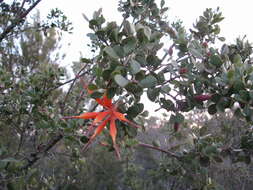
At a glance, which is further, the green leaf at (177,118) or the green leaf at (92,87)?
the green leaf at (177,118)

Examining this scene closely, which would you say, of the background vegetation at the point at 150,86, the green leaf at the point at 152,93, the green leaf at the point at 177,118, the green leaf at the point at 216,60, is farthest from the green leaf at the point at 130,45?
the green leaf at the point at 177,118

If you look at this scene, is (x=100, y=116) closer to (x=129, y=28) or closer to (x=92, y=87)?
(x=92, y=87)

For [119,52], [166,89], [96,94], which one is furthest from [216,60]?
[96,94]

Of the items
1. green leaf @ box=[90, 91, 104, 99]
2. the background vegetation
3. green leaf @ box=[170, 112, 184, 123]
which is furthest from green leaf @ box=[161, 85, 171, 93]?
green leaf @ box=[90, 91, 104, 99]

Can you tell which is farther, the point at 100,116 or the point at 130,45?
the point at 100,116

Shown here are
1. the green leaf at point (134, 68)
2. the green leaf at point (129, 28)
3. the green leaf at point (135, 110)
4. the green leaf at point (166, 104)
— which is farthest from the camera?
the green leaf at point (166, 104)

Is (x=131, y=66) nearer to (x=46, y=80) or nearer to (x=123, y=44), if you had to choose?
(x=123, y=44)

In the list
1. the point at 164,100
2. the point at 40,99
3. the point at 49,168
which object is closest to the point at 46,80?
the point at 40,99

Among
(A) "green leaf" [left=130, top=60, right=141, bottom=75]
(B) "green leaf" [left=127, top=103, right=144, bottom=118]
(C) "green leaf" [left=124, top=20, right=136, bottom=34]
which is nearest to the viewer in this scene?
(A) "green leaf" [left=130, top=60, right=141, bottom=75]

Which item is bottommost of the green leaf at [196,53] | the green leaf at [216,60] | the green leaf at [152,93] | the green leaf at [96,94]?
the green leaf at [96,94]

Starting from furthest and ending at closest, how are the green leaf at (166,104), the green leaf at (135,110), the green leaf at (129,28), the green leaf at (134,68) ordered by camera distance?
1. the green leaf at (166,104)
2. the green leaf at (135,110)
3. the green leaf at (129,28)
4. the green leaf at (134,68)

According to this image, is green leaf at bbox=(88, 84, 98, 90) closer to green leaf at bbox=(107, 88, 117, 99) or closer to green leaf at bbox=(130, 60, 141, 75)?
green leaf at bbox=(107, 88, 117, 99)

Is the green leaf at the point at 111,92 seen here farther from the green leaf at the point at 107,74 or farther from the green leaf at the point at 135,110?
the green leaf at the point at 135,110

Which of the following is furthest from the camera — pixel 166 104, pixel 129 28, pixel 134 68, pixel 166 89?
pixel 166 104
